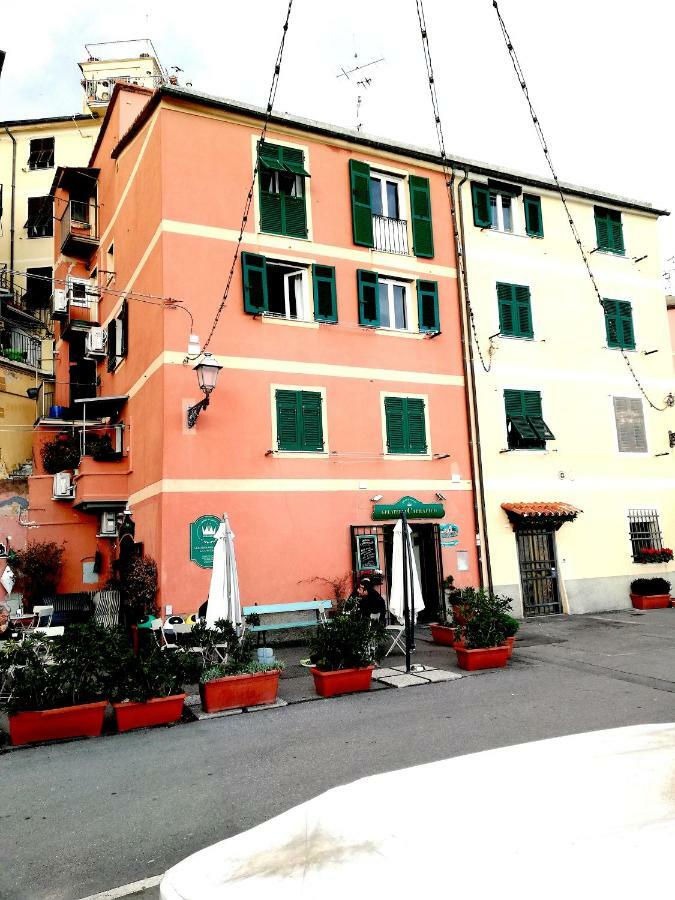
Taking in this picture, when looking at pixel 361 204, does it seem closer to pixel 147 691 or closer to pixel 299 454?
pixel 299 454

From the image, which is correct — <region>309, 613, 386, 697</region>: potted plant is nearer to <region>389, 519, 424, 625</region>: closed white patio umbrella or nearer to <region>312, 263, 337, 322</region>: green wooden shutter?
<region>389, 519, 424, 625</region>: closed white patio umbrella

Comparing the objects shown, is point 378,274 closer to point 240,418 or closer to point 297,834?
point 240,418

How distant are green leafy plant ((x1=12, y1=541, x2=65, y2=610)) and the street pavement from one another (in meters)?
9.72

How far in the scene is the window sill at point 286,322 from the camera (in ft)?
48.6

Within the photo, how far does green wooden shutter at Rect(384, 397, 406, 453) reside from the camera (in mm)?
15734

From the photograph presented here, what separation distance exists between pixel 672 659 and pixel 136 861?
9.49 metres

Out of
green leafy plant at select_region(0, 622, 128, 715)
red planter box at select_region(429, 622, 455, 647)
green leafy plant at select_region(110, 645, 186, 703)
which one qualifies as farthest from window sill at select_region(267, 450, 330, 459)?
green leafy plant at select_region(0, 622, 128, 715)

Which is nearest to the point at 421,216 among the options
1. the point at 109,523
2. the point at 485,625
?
the point at 485,625

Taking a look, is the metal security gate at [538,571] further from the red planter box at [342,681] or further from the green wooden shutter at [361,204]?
the red planter box at [342,681]

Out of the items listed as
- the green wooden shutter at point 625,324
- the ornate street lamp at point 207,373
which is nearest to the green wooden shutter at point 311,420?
the ornate street lamp at point 207,373

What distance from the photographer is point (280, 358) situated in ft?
48.6

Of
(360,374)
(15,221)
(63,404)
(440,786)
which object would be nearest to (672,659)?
(360,374)

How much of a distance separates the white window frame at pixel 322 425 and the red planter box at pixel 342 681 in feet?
19.1

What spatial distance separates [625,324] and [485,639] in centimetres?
1247
